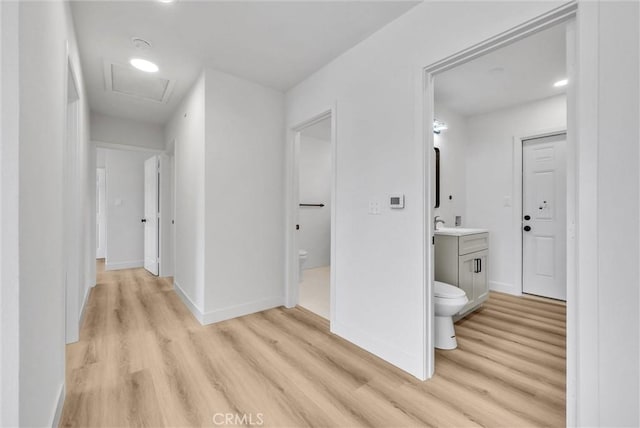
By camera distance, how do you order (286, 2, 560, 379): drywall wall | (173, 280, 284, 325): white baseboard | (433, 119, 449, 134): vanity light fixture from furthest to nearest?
(433, 119, 449, 134): vanity light fixture, (173, 280, 284, 325): white baseboard, (286, 2, 560, 379): drywall wall

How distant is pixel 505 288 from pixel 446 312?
2.03 metres

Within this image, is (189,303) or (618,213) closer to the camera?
(618,213)

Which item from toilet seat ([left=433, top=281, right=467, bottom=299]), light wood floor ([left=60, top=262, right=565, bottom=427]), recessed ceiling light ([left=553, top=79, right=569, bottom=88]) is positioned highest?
recessed ceiling light ([left=553, top=79, right=569, bottom=88])

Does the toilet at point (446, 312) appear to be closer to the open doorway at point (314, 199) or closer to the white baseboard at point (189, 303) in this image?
the white baseboard at point (189, 303)

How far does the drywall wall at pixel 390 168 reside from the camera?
172cm

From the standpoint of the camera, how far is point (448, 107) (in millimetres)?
3627

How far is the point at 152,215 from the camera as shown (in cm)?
455

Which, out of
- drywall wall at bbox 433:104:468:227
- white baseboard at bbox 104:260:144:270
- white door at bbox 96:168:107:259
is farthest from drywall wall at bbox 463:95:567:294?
white door at bbox 96:168:107:259

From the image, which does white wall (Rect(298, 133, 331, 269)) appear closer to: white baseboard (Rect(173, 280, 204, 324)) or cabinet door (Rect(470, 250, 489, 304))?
white baseboard (Rect(173, 280, 204, 324))

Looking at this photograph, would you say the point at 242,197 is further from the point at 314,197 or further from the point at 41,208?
the point at 314,197

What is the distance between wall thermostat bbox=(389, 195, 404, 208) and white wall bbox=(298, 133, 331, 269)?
3.14 m

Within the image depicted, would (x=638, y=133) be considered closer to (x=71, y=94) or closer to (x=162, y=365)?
(x=162, y=365)
